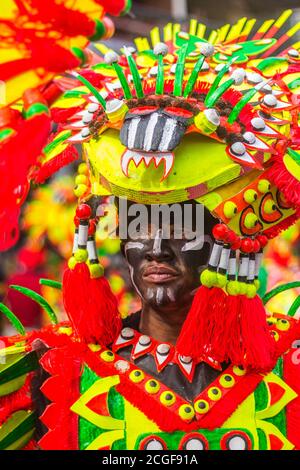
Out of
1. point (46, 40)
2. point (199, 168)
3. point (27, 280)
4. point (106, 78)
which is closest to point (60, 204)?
point (27, 280)

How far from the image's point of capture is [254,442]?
282 centimetres

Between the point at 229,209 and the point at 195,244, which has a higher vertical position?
the point at 229,209

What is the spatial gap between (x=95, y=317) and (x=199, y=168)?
582 millimetres

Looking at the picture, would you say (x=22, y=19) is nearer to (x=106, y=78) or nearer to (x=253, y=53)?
(x=106, y=78)

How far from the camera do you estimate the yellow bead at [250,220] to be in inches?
109

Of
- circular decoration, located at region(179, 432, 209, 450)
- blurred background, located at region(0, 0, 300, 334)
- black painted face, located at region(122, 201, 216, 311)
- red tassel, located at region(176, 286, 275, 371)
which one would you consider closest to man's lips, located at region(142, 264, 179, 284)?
black painted face, located at region(122, 201, 216, 311)

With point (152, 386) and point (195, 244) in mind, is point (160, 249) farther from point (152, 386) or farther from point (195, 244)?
point (152, 386)

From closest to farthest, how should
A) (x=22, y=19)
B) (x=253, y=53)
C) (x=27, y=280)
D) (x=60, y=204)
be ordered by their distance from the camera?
(x=22, y=19), (x=253, y=53), (x=27, y=280), (x=60, y=204)

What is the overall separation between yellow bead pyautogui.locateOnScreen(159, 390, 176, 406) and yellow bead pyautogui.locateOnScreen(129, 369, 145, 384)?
9cm

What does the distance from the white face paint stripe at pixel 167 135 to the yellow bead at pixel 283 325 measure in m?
0.74

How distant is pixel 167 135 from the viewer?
8.85ft

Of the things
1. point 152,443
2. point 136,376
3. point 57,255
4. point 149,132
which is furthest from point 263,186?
point 57,255

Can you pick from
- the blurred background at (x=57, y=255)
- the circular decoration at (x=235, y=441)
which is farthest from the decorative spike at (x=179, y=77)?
the blurred background at (x=57, y=255)

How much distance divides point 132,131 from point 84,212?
320 millimetres
